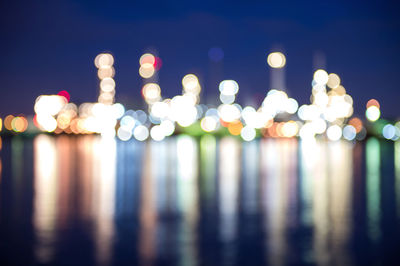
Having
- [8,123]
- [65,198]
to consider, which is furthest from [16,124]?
[65,198]

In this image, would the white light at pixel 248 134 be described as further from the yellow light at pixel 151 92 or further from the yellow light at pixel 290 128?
the yellow light at pixel 151 92

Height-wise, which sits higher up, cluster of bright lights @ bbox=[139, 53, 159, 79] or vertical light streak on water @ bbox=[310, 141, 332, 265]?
cluster of bright lights @ bbox=[139, 53, 159, 79]

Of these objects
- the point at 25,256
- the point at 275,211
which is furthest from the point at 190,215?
the point at 25,256

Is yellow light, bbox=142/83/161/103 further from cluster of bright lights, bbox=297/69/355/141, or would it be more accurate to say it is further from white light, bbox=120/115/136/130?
cluster of bright lights, bbox=297/69/355/141

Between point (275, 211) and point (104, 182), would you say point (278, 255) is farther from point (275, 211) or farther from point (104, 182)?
point (104, 182)

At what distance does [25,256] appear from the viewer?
5.44 metres

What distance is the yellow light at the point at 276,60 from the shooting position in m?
90.7

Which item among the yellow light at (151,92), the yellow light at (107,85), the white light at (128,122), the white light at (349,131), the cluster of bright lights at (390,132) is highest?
the yellow light at (107,85)

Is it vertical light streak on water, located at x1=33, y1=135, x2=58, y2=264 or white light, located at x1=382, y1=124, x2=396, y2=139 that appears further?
white light, located at x1=382, y1=124, x2=396, y2=139

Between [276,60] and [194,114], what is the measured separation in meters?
28.7

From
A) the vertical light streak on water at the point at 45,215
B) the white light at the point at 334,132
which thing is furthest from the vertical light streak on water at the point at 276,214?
the white light at the point at 334,132

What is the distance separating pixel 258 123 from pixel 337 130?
23.2 meters

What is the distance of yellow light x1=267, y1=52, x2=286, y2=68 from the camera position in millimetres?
90694

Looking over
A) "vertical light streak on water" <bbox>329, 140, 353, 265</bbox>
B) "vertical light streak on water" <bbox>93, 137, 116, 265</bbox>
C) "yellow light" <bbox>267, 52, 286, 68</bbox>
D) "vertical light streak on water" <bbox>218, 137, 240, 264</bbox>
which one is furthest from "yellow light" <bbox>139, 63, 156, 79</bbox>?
"vertical light streak on water" <bbox>329, 140, 353, 265</bbox>
